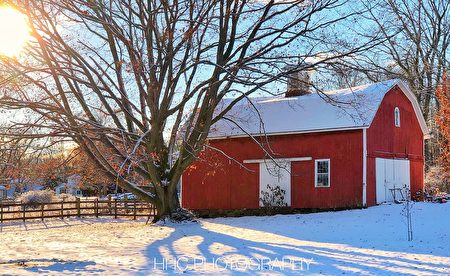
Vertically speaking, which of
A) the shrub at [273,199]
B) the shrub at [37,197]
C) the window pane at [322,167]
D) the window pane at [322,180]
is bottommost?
the shrub at [37,197]

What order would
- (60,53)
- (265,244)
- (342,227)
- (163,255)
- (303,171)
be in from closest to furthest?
(163,255), (265,244), (342,227), (60,53), (303,171)

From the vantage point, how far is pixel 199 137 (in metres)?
18.2

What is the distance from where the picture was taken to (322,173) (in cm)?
2130

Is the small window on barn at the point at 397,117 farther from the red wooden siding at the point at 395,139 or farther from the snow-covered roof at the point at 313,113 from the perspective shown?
the snow-covered roof at the point at 313,113

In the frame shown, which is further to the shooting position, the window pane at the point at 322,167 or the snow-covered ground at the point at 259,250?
the window pane at the point at 322,167

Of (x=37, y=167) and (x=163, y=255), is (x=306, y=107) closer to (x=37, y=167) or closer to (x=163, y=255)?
(x=37, y=167)

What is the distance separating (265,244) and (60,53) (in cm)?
1048

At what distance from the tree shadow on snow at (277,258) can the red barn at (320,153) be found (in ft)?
21.8

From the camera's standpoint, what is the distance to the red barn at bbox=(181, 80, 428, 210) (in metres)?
20.5

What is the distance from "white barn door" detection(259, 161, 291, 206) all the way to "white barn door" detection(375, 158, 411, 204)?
3.93m

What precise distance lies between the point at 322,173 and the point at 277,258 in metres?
11.9

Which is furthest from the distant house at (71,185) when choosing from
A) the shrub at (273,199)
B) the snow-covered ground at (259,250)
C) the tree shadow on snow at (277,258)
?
the tree shadow on snow at (277,258)

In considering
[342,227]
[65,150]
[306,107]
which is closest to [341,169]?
[306,107]

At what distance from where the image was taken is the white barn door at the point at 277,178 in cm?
2200
